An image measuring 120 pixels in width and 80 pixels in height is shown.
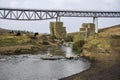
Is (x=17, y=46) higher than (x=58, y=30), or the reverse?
(x=58, y=30)

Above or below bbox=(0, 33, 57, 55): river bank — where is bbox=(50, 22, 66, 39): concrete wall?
above

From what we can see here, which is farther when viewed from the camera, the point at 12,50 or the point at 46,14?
the point at 46,14

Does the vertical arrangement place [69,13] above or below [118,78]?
above

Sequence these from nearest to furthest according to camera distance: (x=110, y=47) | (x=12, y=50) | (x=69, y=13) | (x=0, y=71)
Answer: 1. (x=0, y=71)
2. (x=110, y=47)
3. (x=12, y=50)
4. (x=69, y=13)

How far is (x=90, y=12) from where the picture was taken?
139750mm

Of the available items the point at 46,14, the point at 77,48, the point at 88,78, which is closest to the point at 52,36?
the point at 46,14

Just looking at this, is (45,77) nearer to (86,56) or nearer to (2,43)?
(86,56)

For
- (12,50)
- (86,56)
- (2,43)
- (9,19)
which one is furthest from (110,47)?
(9,19)

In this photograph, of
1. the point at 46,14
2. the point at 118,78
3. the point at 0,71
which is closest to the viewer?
the point at 118,78

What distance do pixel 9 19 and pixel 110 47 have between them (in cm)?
6717

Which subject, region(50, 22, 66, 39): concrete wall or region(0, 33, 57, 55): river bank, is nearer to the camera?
region(0, 33, 57, 55): river bank

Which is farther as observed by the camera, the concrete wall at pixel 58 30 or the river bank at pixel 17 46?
the concrete wall at pixel 58 30

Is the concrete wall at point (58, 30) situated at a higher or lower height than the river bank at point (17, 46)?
higher

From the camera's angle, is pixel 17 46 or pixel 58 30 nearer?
pixel 17 46
